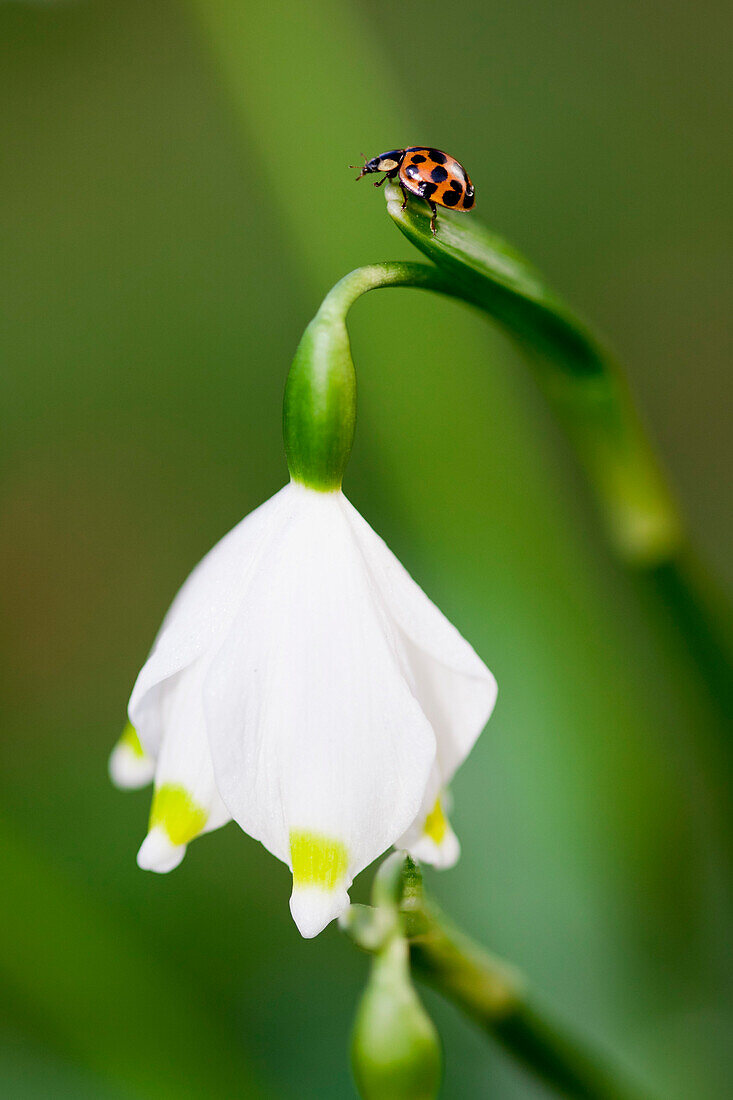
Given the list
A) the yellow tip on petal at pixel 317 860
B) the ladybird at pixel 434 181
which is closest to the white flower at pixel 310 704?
the yellow tip on petal at pixel 317 860

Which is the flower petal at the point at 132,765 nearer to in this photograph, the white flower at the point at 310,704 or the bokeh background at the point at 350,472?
the white flower at the point at 310,704

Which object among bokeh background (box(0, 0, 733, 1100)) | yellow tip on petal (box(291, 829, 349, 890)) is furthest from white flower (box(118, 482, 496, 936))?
bokeh background (box(0, 0, 733, 1100))

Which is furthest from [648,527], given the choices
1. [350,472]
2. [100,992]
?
Answer: [350,472]

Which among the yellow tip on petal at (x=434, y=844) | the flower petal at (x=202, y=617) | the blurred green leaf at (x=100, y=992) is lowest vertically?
the blurred green leaf at (x=100, y=992)

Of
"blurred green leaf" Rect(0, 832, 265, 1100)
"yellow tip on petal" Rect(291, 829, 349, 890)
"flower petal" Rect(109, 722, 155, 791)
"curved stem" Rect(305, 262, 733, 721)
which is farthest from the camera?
"blurred green leaf" Rect(0, 832, 265, 1100)

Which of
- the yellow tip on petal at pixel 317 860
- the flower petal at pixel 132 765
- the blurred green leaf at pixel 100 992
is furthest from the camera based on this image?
the blurred green leaf at pixel 100 992

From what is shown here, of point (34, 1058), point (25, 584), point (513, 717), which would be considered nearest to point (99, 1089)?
point (34, 1058)

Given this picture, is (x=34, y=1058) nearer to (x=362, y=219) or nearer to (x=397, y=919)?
(x=397, y=919)

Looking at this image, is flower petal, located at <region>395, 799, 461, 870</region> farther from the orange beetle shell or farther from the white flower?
the orange beetle shell
